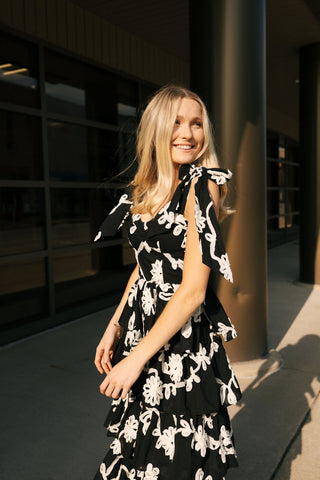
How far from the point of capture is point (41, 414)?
3.27 metres

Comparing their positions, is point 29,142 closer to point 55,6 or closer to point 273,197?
point 55,6

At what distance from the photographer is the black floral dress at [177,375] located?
1583 mm

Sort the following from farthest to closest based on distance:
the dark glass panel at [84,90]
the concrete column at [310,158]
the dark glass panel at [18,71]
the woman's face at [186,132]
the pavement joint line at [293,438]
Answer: the concrete column at [310,158], the dark glass panel at [84,90], the dark glass panel at [18,71], the pavement joint line at [293,438], the woman's face at [186,132]

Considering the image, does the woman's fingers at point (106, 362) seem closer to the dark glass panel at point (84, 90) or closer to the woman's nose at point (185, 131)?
the woman's nose at point (185, 131)

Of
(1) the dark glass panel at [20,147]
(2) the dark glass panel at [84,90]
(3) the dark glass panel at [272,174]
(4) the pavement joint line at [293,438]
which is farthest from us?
(3) the dark glass panel at [272,174]

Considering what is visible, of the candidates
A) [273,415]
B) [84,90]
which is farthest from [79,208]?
[273,415]

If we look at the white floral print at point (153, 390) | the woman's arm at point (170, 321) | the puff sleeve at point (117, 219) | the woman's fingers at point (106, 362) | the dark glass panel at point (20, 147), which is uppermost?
the dark glass panel at point (20, 147)

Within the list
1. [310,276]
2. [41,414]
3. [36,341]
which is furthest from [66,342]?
[310,276]

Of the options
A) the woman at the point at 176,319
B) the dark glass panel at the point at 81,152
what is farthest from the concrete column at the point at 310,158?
the woman at the point at 176,319

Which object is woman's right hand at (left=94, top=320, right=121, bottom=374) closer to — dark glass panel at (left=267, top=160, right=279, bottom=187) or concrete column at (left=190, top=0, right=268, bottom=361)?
concrete column at (left=190, top=0, right=268, bottom=361)

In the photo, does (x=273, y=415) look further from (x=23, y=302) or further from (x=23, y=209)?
(x=23, y=209)

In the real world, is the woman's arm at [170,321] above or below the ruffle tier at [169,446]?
above

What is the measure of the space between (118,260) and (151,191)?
5.50m

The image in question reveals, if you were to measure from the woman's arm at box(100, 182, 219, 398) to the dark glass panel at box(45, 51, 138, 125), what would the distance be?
4966 millimetres
